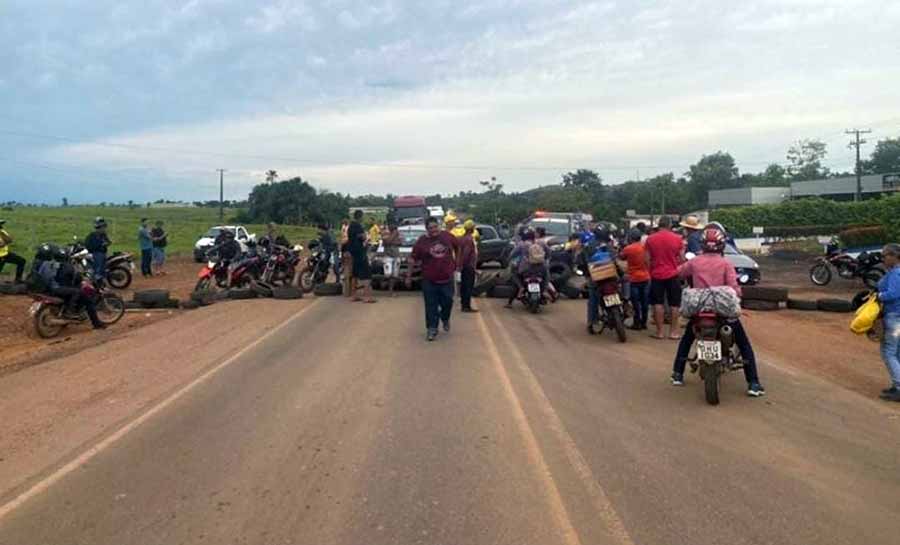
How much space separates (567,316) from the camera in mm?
14273

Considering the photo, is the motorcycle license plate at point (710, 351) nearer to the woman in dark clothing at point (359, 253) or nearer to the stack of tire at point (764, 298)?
the stack of tire at point (764, 298)

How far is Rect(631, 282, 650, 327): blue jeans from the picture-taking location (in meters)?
12.1

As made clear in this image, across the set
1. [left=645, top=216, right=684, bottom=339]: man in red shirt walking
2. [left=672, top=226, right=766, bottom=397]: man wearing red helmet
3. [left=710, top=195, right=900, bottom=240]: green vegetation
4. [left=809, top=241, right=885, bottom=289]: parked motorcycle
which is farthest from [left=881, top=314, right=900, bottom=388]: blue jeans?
[left=710, top=195, right=900, bottom=240]: green vegetation

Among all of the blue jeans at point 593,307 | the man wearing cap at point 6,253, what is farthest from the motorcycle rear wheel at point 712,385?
the man wearing cap at point 6,253

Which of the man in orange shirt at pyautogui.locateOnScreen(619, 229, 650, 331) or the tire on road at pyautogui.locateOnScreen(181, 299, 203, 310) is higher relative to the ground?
the man in orange shirt at pyautogui.locateOnScreen(619, 229, 650, 331)

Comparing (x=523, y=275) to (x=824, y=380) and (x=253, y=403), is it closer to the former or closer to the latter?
(x=824, y=380)

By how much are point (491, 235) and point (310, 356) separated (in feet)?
49.2

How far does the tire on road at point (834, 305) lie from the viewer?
15.1 meters

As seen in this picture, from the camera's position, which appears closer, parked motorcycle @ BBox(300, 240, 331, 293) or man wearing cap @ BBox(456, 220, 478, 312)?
man wearing cap @ BBox(456, 220, 478, 312)

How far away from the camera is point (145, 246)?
79.5 ft

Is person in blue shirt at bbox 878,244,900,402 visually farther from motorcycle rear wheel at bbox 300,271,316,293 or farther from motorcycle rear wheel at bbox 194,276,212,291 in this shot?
motorcycle rear wheel at bbox 194,276,212,291

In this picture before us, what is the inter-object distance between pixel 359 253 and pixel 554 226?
9.15 metres

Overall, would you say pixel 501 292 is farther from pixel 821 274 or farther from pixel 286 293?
pixel 821 274

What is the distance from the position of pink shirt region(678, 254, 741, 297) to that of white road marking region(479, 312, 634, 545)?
198 centimetres
